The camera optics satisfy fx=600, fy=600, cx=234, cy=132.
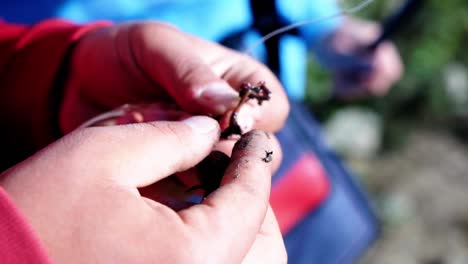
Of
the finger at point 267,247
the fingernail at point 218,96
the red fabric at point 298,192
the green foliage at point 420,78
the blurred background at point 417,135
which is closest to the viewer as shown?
the finger at point 267,247

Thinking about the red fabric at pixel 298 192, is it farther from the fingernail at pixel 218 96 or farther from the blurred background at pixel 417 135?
the blurred background at pixel 417 135

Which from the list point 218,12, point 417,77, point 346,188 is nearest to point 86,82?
point 218,12

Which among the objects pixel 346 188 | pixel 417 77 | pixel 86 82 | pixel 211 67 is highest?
pixel 417 77

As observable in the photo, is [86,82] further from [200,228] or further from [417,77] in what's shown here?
[417,77]

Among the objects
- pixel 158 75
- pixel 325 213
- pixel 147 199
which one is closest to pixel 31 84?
pixel 158 75

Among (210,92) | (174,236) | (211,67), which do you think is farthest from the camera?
(211,67)

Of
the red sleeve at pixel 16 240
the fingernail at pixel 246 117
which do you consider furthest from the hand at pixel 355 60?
the red sleeve at pixel 16 240

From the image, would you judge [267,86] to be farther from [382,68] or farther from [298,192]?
[382,68]
